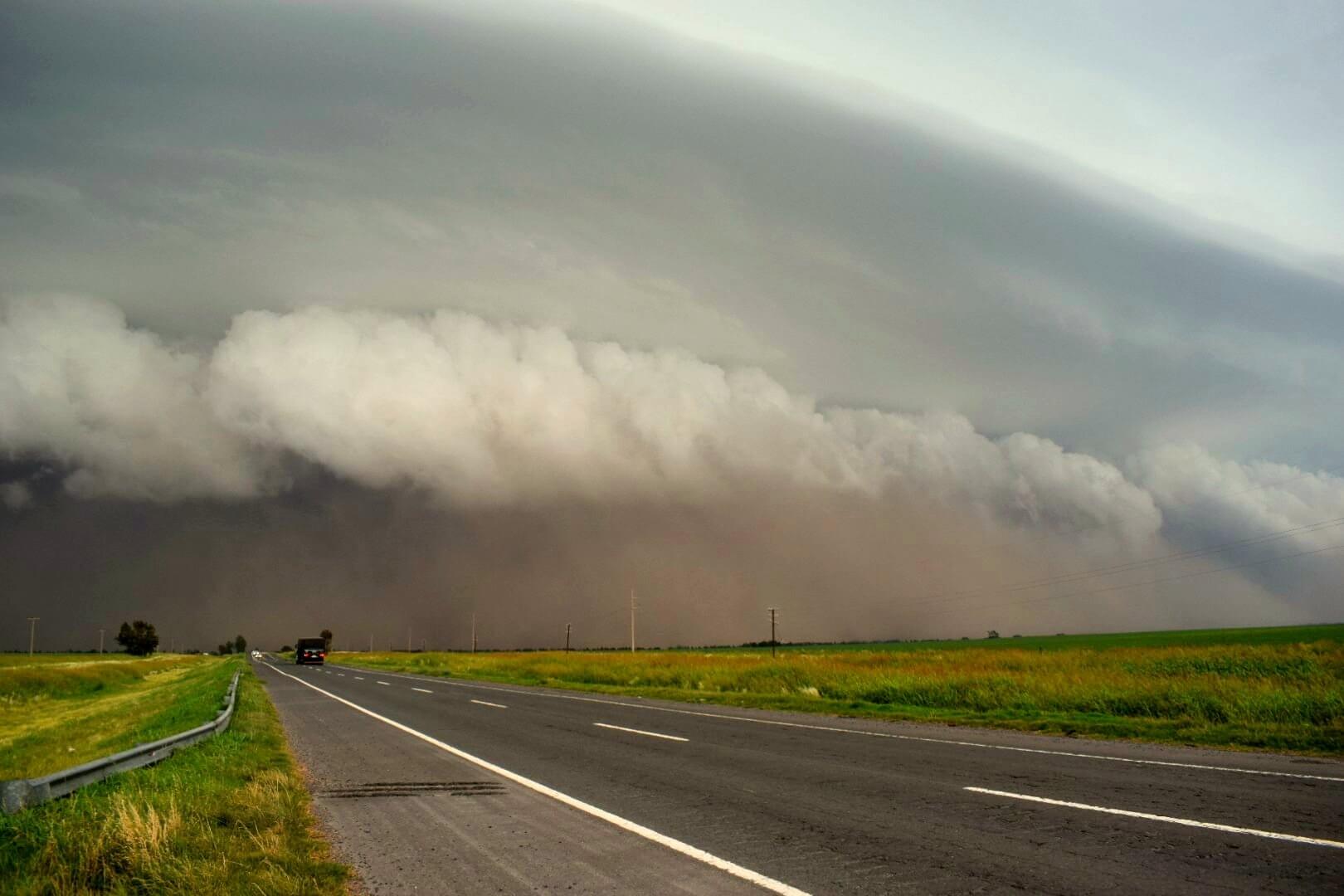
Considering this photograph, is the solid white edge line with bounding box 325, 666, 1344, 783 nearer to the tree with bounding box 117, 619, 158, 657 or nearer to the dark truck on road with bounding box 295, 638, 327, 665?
the dark truck on road with bounding box 295, 638, 327, 665

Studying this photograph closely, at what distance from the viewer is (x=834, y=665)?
36031 mm

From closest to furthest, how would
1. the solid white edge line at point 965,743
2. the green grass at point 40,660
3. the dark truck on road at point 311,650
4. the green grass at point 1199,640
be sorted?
the solid white edge line at point 965,743 → the green grass at point 1199,640 → the dark truck on road at point 311,650 → the green grass at point 40,660

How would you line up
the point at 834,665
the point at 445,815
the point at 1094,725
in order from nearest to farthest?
the point at 445,815, the point at 1094,725, the point at 834,665

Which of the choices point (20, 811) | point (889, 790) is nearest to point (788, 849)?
point (889, 790)

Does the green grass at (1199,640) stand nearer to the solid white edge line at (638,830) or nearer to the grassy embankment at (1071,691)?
the grassy embankment at (1071,691)

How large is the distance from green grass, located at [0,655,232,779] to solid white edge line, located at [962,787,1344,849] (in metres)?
20.1

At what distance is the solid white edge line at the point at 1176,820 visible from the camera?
7039mm

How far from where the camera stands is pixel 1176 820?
793 cm

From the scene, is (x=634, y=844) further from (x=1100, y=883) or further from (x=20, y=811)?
(x=20, y=811)

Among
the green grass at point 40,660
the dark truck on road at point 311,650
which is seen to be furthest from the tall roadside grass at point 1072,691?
the green grass at point 40,660

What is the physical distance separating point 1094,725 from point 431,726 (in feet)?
49.7

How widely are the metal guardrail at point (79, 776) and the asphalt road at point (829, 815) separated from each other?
7.43ft

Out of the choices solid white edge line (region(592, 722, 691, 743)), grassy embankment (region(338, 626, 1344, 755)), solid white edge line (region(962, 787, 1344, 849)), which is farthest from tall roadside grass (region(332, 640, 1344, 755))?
solid white edge line (region(962, 787, 1344, 849))

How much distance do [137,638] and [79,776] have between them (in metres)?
218
